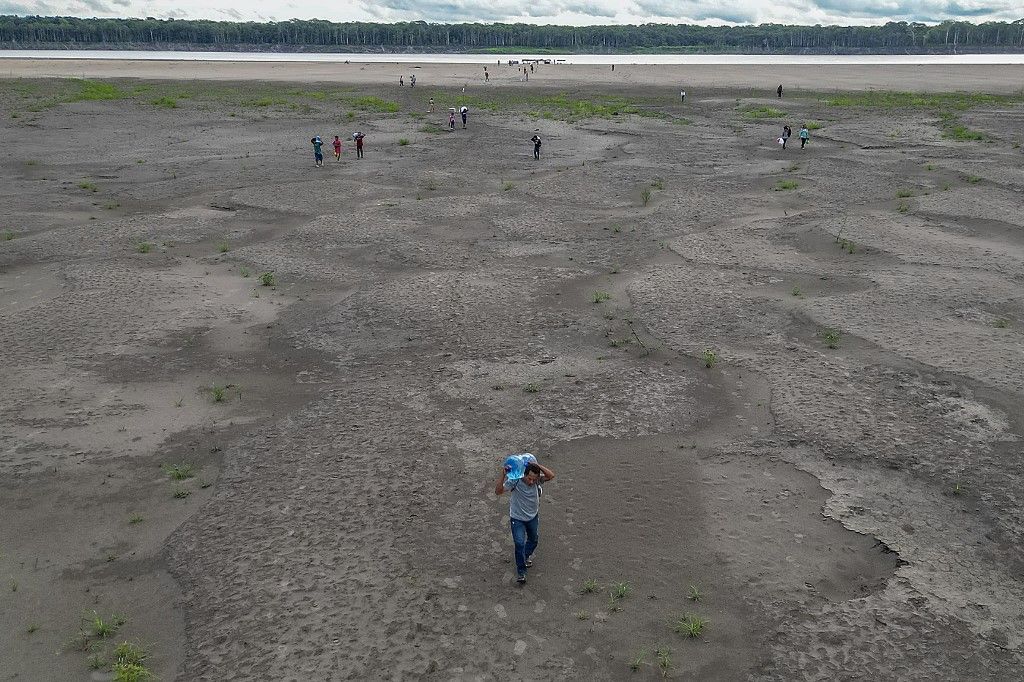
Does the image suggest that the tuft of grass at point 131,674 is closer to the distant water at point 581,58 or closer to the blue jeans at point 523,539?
the blue jeans at point 523,539

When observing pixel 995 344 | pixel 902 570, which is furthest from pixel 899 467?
pixel 995 344

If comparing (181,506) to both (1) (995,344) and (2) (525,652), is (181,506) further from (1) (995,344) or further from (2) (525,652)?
(1) (995,344)

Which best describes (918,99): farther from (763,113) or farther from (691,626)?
(691,626)

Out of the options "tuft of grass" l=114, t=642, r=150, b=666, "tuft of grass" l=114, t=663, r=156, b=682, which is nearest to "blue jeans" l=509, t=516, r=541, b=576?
"tuft of grass" l=114, t=663, r=156, b=682

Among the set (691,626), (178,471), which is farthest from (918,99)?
(178,471)

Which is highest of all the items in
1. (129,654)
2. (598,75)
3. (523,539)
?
(598,75)

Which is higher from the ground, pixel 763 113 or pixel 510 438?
pixel 763 113
